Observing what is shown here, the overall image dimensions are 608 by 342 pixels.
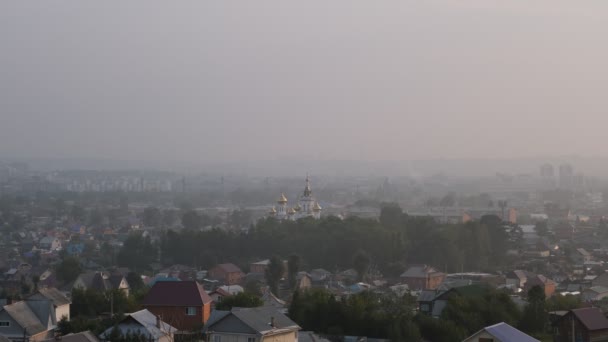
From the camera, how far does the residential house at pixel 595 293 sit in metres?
34.7

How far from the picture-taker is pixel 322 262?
46594mm

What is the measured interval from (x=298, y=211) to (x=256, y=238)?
40.8 ft

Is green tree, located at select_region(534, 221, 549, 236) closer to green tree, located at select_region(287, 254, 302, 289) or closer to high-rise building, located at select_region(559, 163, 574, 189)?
green tree, located at select_region(287, 254, 302, 289)

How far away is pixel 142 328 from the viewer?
18.8 meters

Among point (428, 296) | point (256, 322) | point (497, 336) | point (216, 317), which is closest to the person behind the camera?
point (497, 336)

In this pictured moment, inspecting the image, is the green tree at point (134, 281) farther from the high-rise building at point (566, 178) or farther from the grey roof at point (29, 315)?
the high-rise building at point (566, 178)

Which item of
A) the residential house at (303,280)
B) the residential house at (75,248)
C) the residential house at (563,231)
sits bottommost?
the residential house at (75,248)

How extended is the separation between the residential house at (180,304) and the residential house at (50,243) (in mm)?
40571

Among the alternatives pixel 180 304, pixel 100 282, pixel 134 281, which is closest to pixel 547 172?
pixel 134 281

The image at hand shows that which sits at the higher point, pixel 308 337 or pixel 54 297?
pixel 54 297

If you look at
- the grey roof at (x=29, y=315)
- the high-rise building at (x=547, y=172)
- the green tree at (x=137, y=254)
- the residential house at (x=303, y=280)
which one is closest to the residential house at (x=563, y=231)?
the green tree at (x=137, y=254)

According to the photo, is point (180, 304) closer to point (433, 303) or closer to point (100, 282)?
point (433, 303)

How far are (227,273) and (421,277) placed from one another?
24.6 ft

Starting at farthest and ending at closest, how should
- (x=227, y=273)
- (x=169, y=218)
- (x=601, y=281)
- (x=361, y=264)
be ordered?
(x=169, y=218) → (x=227, y=273) → (x=361, y=264) → (x=601, y=281)
